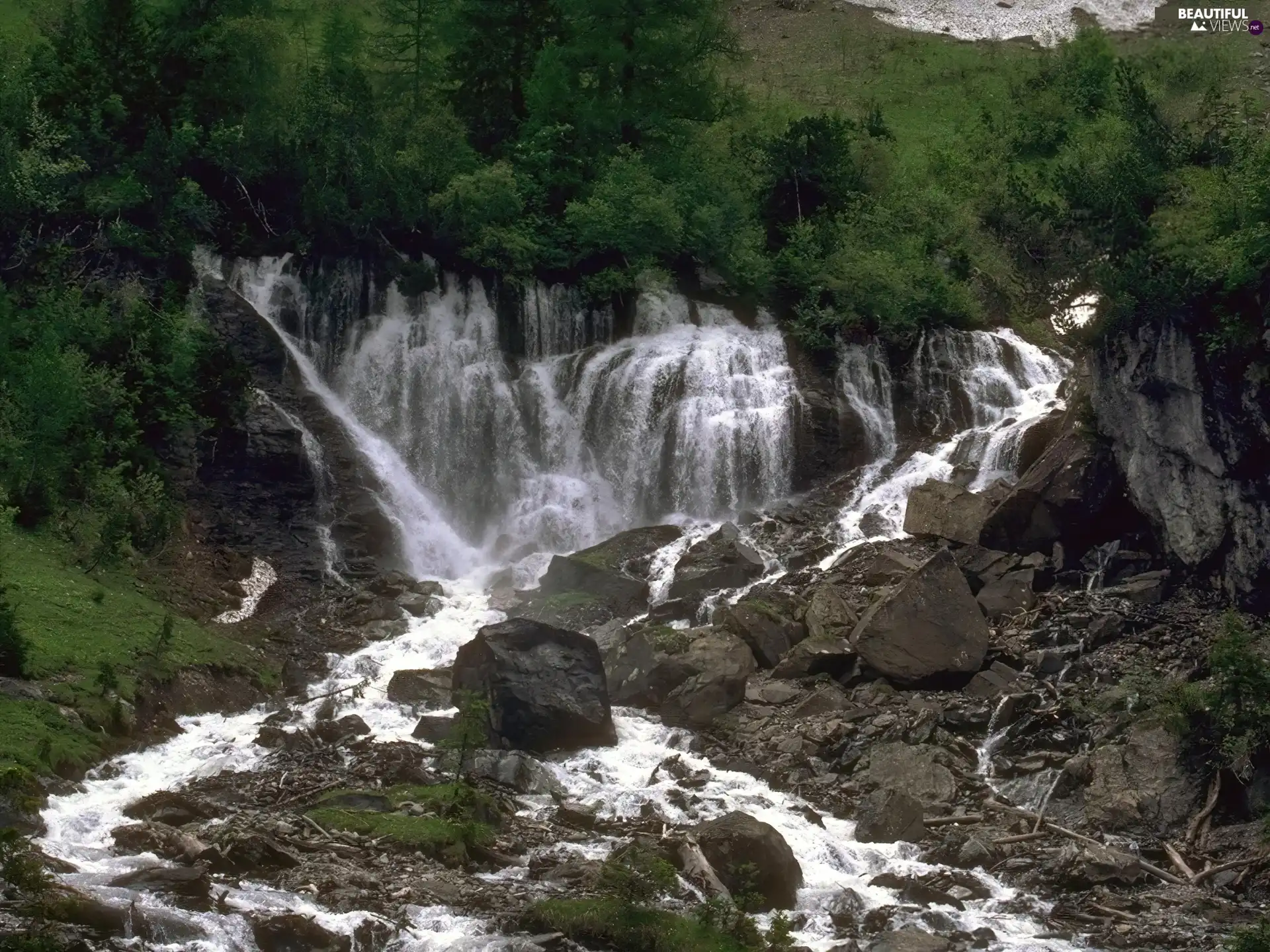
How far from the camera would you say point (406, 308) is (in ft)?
146

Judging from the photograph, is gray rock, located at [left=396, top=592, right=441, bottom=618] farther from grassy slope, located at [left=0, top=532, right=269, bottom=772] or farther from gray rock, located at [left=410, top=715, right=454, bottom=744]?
gray rock, located at [left=410, top=715, right=454, bottom=744]

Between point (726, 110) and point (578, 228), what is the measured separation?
32.4ft

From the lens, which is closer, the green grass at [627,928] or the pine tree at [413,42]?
the green grass at [627,928]

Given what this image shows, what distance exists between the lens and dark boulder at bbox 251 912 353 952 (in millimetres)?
19422

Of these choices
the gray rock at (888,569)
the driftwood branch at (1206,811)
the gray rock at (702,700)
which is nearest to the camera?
the driftwood branch at (1206,811)

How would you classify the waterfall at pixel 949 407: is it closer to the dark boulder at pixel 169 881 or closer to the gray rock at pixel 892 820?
the gray rock at pixel 892 820

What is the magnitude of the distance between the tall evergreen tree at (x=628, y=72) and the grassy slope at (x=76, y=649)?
2396cm

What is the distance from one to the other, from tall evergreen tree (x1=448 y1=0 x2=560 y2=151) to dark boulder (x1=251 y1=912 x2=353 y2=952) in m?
36.3

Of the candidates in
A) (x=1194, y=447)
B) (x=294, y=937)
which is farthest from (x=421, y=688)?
(x=1194, y=447)

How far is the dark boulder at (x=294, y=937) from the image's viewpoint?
19422mm

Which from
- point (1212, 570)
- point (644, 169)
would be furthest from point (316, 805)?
point (644, 169)

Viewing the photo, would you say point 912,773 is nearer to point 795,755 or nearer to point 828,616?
point 795,755

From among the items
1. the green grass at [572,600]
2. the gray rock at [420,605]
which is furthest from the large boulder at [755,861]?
the gray rock at [420,605]

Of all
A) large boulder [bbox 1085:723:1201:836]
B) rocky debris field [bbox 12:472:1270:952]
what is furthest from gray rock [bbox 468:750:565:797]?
large boulder [bbox 1085:723:1201:836]
